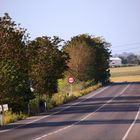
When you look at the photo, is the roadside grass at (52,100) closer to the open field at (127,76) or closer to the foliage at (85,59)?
the foliage at (85,59)

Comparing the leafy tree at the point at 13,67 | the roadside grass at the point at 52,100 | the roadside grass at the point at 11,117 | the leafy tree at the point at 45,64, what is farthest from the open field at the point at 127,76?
the roadside grass at the point at 11,117

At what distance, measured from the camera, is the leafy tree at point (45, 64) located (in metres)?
53.7

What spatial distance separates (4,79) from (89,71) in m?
62.5

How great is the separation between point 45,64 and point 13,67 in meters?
12.9

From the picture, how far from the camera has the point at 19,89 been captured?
43.2m

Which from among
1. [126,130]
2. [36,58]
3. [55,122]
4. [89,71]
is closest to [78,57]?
[89,71]

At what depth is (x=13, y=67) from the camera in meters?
43.0

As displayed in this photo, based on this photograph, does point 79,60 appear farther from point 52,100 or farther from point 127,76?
point 127,76

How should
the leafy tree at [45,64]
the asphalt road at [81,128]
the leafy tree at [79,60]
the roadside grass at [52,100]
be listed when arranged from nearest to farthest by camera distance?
the asphalt road at [81,128] < the roadside grass at [52,100] < the leafy tree at [45,64] < the leafy tree at [79,60]

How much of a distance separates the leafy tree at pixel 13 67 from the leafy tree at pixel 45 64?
3690 millimetres

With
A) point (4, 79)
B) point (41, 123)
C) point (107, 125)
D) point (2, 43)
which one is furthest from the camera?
point (2, 43)

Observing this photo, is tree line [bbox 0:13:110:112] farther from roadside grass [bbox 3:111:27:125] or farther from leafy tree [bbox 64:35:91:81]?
leafy tree [bbox 64:35:91:81]

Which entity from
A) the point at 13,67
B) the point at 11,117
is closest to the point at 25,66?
the point at 13,67

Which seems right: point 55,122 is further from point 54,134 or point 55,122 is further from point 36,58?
point 36,58
